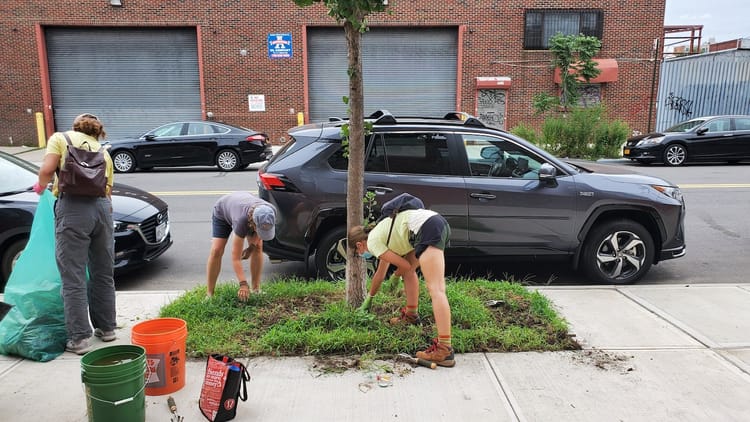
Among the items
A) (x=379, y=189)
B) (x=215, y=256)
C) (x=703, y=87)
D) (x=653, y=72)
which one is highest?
(x=653, y=72)

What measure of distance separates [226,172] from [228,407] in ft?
46.9

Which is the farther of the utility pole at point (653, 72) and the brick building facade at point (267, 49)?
the utility pole at point (653, 72)

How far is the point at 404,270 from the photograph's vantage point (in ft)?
14.8

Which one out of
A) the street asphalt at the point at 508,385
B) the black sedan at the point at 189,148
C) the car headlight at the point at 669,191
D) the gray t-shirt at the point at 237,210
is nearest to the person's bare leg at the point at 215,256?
the gray t-shirt at the point at 237,210

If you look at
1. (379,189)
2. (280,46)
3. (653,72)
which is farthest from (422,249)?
(653,72)

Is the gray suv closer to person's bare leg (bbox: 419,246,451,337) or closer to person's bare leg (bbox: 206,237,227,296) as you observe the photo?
person's bare leg (bbox: 206,237,227,296)

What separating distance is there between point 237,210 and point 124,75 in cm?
2289

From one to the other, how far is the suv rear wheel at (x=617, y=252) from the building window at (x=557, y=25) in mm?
20322

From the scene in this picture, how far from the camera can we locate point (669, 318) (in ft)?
16.8

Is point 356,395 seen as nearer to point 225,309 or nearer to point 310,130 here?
point 225,309

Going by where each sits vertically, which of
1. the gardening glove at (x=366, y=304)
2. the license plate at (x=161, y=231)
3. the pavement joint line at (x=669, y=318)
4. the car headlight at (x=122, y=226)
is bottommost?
the pavement joint line at (x=669, y=318)

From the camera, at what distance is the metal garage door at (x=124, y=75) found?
24.5 metres

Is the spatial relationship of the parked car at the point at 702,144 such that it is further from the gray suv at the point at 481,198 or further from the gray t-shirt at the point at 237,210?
the gray t-shirt at the point at 237,210

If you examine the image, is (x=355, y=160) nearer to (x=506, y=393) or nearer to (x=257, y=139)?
(x=506, y=393)
